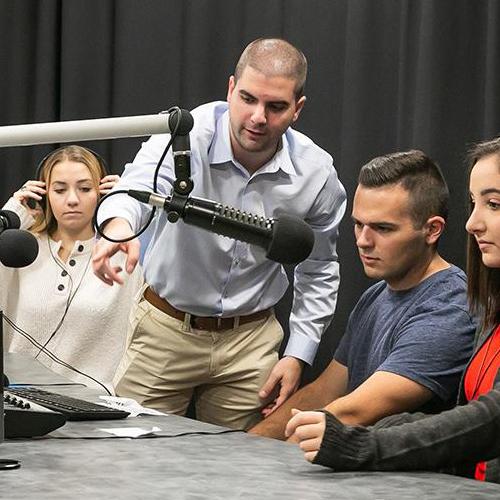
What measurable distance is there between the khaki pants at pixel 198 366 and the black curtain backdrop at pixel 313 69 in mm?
383

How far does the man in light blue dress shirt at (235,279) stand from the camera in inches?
107

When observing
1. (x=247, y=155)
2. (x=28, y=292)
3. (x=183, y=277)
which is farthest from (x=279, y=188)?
(x=28, y=292)

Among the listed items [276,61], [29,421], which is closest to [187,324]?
[276,61]

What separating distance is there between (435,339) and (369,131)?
41.5 inches

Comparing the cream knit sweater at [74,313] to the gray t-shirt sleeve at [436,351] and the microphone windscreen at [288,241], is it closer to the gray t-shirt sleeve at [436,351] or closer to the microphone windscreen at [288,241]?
the gray t-shirt sleeve at [436,351]

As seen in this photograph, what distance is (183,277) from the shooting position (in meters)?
2.79

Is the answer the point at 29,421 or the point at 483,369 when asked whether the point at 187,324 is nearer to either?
the point at 483,369

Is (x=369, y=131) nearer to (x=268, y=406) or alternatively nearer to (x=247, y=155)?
(x=247, y=155)

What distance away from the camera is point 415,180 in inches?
92.5

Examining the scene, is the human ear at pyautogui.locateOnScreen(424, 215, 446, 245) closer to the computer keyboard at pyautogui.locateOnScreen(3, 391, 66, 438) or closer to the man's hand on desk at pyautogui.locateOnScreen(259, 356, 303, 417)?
the man's hand on desk at pyautogui.locateOnScreen(259, 356, 303, 417)

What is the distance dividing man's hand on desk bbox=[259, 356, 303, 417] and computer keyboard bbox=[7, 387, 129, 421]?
2.95ft

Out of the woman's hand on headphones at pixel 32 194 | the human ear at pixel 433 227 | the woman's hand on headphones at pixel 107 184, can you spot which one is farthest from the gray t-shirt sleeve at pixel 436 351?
the woman's hand on headphones at pixel 32 194

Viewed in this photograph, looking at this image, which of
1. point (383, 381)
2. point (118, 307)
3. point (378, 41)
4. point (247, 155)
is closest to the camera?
point (383, 381)

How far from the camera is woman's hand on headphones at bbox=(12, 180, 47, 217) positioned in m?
3.40
